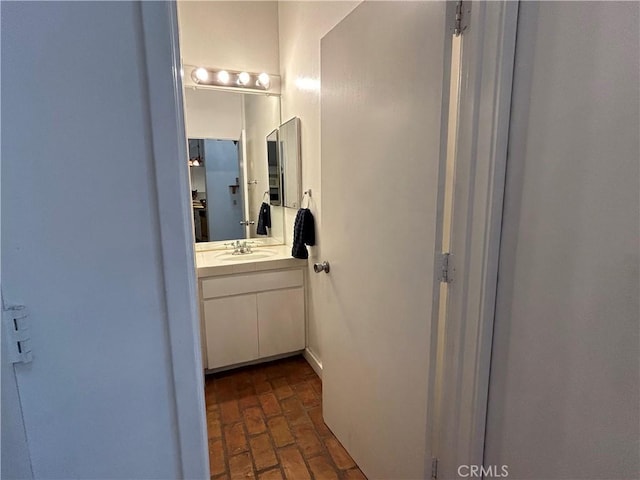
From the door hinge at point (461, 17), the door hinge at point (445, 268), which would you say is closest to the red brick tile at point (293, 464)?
the door hinge at point (445, 268)

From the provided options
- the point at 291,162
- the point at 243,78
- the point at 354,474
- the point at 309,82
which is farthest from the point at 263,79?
the point at 354,474

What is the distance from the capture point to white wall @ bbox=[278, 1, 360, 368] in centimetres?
185

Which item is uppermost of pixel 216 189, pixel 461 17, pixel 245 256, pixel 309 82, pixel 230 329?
pixel 309 82

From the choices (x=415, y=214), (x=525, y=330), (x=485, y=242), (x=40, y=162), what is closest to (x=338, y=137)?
(x=415, y=214)

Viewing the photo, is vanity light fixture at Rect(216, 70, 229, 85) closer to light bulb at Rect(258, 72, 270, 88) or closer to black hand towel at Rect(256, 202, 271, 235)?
light bulb at Rect(258, 72, 270, 88)

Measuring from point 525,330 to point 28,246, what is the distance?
3.60ft

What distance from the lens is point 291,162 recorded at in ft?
7.65

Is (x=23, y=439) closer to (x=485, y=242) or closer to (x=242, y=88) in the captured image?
(x=485, y=242)

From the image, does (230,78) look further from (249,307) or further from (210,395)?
(210,395)

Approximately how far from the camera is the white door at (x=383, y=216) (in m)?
0.98

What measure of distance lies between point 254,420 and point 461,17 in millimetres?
2044

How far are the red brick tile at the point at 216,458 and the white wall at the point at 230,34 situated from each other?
7.74 ft

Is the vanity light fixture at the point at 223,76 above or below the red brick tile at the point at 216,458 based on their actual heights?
above

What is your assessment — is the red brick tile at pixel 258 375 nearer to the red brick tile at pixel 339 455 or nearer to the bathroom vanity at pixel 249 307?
the bathroom vanity at pixel 249 307
